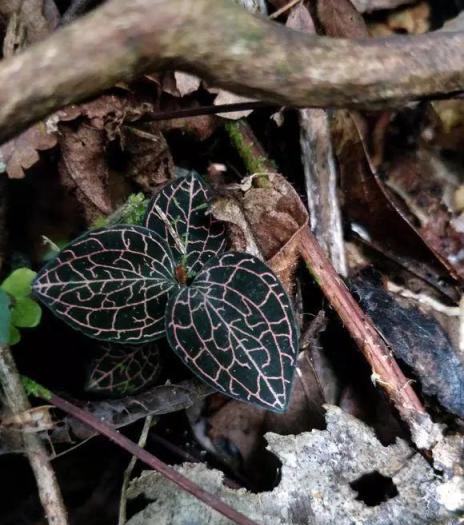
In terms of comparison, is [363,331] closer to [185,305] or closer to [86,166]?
[185,305]

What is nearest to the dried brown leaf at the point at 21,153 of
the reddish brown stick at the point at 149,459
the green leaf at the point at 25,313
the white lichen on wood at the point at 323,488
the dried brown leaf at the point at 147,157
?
the dried brown leaf at the point at 147,157

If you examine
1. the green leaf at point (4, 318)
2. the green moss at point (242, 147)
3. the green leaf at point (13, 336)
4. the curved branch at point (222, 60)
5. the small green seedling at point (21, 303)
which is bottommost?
the green moss at point (242, 147)

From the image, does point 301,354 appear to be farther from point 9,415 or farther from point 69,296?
point 9,415

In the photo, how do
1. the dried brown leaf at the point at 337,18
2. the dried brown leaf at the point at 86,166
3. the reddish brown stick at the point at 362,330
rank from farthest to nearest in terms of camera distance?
the dried brown leaf at the point at 337,18
the dried brown leaf at the point at 86,166
the reddish brown stick at the point at 362,330

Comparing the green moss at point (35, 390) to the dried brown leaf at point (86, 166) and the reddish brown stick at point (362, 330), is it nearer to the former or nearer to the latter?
the dried brown leaf at point (86, 166)

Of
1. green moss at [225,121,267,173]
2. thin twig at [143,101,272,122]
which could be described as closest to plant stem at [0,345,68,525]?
thin twig at [143,101,272,122]
